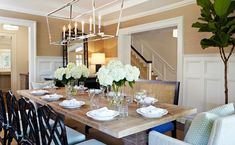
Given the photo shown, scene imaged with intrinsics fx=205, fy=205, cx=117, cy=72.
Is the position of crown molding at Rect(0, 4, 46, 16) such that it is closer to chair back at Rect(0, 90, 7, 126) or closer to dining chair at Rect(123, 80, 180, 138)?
chair back at Rect(0, 90, 7, 126)

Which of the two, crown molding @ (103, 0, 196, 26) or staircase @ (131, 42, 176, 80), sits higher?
crown molding @ (103, 0, 196, 26)

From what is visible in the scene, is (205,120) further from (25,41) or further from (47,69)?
(25,41)

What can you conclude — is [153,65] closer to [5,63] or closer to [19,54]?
[19,54]

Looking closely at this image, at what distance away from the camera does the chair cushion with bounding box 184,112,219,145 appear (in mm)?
1543

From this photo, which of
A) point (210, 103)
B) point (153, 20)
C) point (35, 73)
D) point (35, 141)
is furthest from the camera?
point (35, 73)

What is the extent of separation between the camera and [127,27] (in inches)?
210

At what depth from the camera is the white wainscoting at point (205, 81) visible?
11.5 ft

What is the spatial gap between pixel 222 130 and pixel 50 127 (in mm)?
1294

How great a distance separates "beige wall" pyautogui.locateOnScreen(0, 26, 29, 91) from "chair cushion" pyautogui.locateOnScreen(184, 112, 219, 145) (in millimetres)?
6913

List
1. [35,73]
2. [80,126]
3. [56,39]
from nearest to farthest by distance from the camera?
[80,126] < [35,73] < [56,39]

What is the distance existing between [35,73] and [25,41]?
2.96m

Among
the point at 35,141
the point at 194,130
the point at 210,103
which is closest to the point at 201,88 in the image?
the point at 210,103

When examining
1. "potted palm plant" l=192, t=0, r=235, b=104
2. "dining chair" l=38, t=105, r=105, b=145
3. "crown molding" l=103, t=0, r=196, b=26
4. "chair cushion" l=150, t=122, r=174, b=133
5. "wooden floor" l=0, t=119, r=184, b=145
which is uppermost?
"crown molding" l=103, t=0, r=196, b=26

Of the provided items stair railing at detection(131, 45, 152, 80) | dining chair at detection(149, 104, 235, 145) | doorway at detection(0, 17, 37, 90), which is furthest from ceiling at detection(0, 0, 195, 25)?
dining chair at detection(149, 104, 235, 145)
